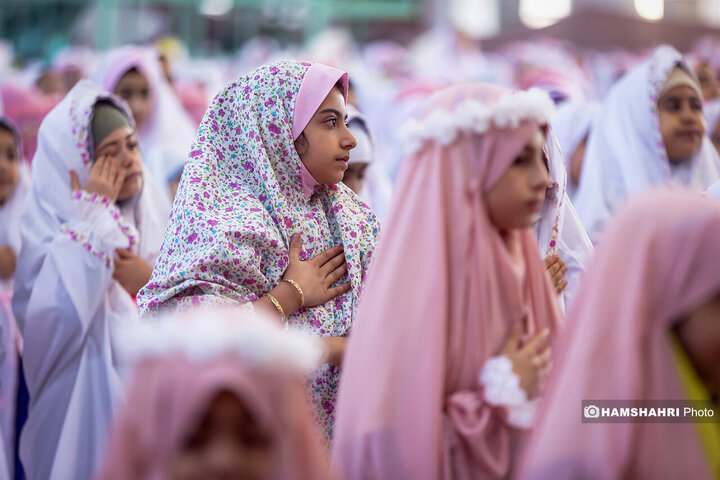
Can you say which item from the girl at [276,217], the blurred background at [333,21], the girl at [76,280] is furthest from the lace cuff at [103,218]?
the blurred background at [333,21]

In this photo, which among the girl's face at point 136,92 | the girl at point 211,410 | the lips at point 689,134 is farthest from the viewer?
the girl's face at point 136,92

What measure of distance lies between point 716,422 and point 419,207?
66 cm

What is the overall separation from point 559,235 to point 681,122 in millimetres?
1355

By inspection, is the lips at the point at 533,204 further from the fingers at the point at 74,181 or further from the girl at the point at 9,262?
the girl at the point at 9,262

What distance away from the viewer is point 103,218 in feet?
11.1

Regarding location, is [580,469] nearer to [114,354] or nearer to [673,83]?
[114,354]

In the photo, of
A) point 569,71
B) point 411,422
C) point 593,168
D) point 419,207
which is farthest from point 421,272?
point 569,71

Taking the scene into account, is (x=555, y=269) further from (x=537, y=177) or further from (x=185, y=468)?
(x=185, y=468)

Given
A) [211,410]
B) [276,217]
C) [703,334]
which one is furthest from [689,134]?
[211,410]

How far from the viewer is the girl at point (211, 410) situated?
4.78ft

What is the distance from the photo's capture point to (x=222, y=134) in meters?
2.82

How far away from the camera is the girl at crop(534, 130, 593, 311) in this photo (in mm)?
2766

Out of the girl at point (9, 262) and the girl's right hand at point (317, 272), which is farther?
the girl at point (9, 262)

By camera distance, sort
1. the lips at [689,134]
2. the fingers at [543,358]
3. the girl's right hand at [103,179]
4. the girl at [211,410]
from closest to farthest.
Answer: the girl at [211,410] → the fingers at [543,358] → the girl's right hand at [103,179] → the lips at [689,134]
